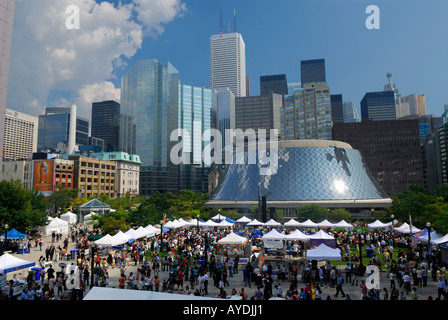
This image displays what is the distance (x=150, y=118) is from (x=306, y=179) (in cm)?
8107

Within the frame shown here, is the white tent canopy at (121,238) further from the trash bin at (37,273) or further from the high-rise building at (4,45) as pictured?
the high-rise building at (4,45)

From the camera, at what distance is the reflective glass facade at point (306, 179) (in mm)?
75000

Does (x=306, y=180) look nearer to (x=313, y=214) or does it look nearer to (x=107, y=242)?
(x=313, y=214)

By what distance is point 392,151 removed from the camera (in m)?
148

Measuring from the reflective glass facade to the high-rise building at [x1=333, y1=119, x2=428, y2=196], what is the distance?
70.5 meters

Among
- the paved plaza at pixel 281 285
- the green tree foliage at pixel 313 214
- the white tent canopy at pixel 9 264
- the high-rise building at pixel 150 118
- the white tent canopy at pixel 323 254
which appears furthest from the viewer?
the high-rise building at pixel 150 118

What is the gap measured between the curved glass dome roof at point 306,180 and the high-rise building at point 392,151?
70185 mm

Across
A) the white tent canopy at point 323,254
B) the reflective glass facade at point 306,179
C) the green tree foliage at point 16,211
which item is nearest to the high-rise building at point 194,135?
the reflective glass facade at point 306,179

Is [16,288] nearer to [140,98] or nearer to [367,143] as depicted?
[140,98]

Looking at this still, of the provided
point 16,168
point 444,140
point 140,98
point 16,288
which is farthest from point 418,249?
point 444,140

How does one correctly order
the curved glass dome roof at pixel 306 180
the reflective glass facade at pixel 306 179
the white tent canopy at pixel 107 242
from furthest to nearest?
the reflective glass facade at pixel 306 179, the curved glass dome roof at pixel 306 180, the white tent canopy at pixel 107 242

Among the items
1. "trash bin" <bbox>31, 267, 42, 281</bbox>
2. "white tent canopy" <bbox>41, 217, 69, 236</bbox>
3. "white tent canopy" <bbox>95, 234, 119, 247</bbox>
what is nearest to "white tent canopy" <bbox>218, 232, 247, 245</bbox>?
"white tent canopy" <bbox>95, 234, 119, 247</bbox>

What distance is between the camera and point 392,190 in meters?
146
